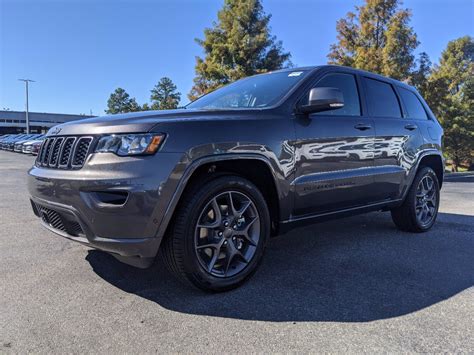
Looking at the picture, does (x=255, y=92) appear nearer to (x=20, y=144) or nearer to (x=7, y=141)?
(x=20, y=144)

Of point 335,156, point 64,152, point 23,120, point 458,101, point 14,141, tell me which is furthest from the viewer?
point 23,120

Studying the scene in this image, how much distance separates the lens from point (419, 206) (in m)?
5.09

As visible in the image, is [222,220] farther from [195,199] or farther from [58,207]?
[58,207]

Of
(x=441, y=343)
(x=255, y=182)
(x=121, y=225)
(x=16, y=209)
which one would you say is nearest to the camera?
(x=441, y=343)

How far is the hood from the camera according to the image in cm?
269

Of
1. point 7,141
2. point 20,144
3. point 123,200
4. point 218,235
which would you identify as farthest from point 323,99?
point 7,141

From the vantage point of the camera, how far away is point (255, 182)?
11.1ft

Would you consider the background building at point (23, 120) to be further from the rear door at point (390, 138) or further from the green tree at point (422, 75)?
the rear door at point (390, 138)

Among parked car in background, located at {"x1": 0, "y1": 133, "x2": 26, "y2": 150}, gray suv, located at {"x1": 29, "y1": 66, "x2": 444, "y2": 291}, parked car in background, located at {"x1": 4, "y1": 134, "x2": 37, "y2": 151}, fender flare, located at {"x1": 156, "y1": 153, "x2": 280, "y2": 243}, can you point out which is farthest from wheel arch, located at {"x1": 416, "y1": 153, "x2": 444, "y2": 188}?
parked car in background, located at {"x1": 0, "y1": 133, "x2": 26, "y2": 150}

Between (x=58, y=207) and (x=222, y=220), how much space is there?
1.18 metres

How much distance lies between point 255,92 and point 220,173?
1.27 m

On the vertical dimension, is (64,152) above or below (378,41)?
below

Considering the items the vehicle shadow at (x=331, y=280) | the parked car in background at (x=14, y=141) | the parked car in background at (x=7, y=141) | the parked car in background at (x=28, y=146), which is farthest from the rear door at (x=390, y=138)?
the parked car in background at (x=7, y=141)

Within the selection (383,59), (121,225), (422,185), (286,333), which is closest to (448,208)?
(422,185)
